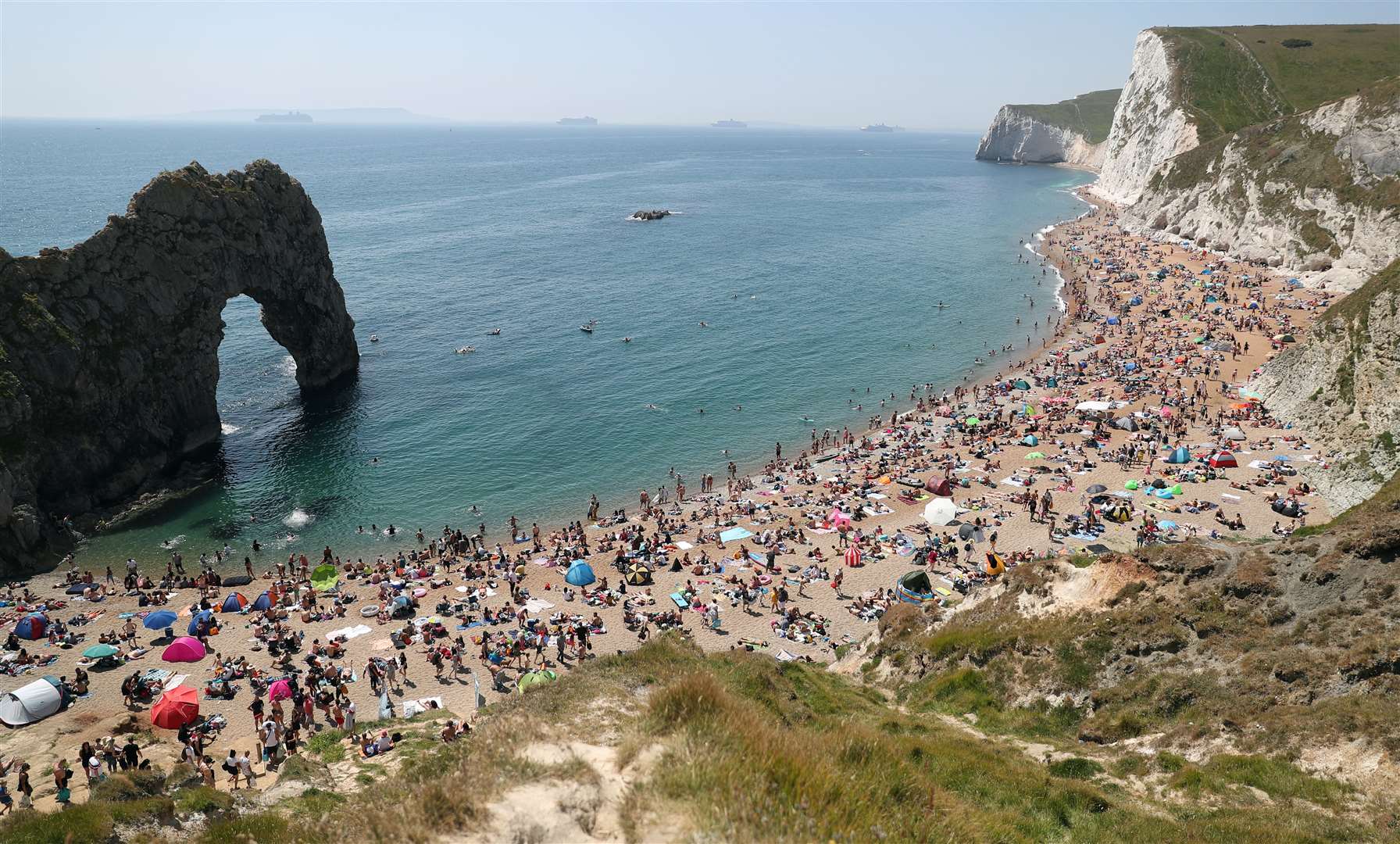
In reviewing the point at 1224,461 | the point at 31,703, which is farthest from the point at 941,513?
the point at 31,703

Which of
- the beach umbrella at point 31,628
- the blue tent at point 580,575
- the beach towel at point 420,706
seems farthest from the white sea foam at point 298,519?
the beach towel at point 420,706

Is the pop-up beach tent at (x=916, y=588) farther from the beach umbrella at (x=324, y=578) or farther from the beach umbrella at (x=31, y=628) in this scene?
the beach umbrella at (x=31, y=628)

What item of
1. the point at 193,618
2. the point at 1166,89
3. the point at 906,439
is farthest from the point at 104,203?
the point at 1166,89

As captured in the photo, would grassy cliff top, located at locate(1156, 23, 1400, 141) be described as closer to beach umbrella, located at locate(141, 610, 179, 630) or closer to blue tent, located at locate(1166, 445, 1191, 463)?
blue tent, located at locate(1166, 445, 1191, 463)

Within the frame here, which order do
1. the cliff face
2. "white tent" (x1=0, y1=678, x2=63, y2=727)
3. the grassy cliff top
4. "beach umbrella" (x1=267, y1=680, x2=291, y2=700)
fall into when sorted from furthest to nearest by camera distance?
the grassy cliff top < the cliff face < "beach umbrella" (x1=267, y1=680, x2=291, y2=700) < "white tent" (x1=0, y1=678, x2=63, y2=727)

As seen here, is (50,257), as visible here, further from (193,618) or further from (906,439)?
(906,439)

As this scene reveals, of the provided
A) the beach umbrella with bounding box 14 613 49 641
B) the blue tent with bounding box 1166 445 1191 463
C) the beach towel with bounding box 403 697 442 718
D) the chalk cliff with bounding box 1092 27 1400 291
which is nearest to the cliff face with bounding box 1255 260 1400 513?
the blue tent with bounding box 1166 445 1191 463

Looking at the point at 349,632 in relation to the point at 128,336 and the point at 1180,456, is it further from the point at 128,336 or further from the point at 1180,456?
the point at 1180,456
